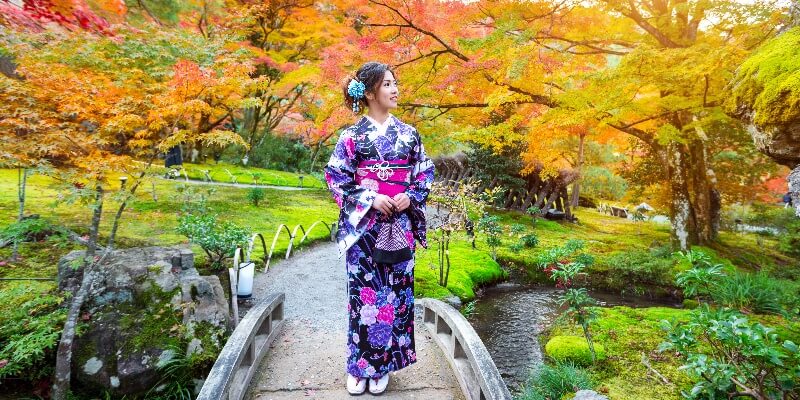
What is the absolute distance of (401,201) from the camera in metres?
2.64

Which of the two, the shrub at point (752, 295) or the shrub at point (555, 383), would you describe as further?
the shrub at point (752, 295)

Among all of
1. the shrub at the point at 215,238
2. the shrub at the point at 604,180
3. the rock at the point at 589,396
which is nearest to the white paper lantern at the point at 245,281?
the shrub at the point at 215,238

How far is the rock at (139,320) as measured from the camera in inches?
147

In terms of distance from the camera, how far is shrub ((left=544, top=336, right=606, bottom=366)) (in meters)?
4.82

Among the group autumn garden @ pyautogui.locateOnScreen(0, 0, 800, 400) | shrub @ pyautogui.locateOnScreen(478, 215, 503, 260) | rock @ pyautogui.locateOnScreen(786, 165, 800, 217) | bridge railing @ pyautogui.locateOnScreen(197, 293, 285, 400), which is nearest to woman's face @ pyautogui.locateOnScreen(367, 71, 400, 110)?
autumn garden @ pyautogui.locateOnScreen(0, 0, 800, 400)

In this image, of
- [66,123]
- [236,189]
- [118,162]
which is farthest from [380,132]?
[236,189]

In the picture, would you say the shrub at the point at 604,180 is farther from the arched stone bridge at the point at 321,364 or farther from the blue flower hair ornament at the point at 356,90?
the blue flower hair ornament at the point at 356,90

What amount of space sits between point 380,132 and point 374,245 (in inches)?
28.2

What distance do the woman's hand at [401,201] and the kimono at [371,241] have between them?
0.08 metres

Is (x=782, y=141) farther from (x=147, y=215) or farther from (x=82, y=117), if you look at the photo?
(x=147, y=215)

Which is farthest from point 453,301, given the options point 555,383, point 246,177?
point 246,177

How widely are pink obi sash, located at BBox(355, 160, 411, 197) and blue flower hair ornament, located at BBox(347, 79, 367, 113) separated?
42cm

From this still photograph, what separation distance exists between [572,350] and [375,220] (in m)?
3.43

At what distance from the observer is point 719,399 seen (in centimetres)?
328
